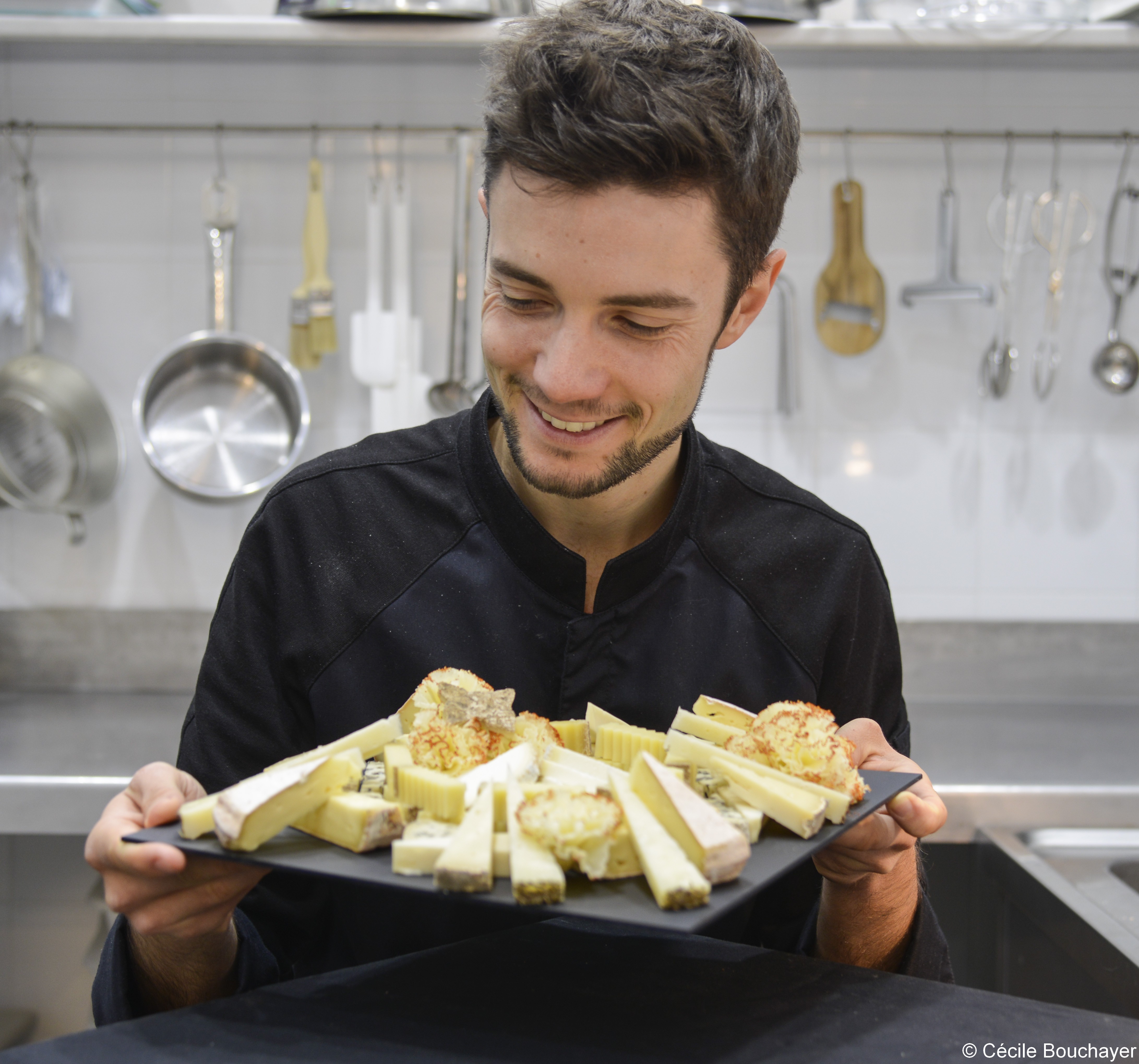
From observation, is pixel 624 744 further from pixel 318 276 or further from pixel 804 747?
pixel 318 276

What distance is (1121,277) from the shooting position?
82.4 inches

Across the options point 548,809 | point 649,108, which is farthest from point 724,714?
point 649,108

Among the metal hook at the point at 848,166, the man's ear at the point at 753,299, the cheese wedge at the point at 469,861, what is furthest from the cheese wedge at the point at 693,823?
the metal hook at the point at 848,166

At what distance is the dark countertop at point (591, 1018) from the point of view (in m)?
0.63

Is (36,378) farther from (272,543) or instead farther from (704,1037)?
(704,1037)

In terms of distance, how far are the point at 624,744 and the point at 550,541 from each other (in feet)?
0.99

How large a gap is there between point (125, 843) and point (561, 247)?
0.52 m

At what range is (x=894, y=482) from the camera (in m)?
2.15

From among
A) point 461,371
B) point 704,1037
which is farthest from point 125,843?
point 461,371

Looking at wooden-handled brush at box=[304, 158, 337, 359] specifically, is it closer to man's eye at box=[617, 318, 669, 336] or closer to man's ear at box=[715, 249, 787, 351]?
man's ear at box=[715, 249, 787, 351]

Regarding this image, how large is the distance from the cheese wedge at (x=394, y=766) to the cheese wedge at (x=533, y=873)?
11 centimetres

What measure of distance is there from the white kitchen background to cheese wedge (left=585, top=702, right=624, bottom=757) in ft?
4.54

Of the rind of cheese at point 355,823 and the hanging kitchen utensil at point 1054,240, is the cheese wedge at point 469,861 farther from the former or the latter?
the hanging kitchen utensil at point 1054,240

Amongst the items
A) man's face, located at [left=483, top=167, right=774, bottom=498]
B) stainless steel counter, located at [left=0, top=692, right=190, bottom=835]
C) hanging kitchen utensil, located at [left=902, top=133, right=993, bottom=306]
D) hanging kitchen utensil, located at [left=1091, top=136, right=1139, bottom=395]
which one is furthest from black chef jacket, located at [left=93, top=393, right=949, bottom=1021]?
hanging kitchen utensil, located at [left=1091, top=136, right=1139, bottom=395]
